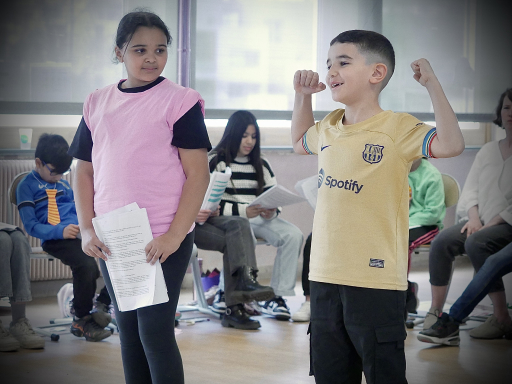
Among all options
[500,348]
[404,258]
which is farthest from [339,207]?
[500,348]

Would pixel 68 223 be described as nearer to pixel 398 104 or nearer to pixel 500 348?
pixel 500 348

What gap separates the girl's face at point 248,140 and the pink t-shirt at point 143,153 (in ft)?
6.35

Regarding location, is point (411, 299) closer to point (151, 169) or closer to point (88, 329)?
point (88, 329)

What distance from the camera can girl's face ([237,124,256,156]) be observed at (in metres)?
3.31

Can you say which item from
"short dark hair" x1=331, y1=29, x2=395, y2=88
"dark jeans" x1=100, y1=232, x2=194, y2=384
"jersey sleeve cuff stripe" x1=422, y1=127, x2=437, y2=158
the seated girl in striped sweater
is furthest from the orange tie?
"jersey sleeve cuff stripe" x1=422, y1=127, x2=437, y2=158

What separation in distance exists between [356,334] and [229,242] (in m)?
1.78

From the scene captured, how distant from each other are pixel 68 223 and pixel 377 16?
2899mm

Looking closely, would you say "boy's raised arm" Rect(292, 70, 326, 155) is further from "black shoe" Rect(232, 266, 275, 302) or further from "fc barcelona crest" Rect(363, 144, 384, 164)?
"black shoe" Rect(232, 266, 275, 302)

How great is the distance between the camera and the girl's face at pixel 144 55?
1.38 metres

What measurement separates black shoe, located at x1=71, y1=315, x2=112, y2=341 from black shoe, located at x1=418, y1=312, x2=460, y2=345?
4.58 ft

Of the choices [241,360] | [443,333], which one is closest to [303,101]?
[241,360]

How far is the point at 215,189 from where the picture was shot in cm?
301

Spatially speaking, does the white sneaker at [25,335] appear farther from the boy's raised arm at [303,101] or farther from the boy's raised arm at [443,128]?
the boy's raised arm at [443,128]

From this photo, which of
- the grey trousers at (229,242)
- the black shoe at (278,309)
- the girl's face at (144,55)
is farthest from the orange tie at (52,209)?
the girl's face at (144,55)
